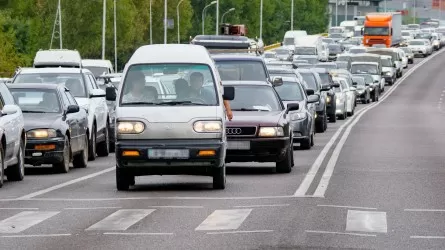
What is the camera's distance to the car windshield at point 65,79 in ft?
107

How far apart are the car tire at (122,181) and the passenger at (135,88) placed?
1008mm

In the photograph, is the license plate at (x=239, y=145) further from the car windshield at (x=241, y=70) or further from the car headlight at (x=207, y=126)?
the car windshield at (x=241, y=70)

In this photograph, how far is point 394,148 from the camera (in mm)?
35781

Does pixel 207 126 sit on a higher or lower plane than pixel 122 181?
higher

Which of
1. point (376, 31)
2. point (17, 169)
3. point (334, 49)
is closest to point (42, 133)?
point (17, 169)

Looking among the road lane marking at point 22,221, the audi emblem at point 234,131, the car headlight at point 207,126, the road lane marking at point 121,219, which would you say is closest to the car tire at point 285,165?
the audi emblem at point 234,131

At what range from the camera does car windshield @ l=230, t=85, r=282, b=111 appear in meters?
26.7

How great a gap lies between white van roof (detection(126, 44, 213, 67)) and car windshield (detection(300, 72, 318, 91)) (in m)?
24.0

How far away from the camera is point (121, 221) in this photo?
16.5m

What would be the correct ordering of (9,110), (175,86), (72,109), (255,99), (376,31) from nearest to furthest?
1. (175,86)
2. (9,110)
3. (72,109)
4. (255,99)
5. (376,31)

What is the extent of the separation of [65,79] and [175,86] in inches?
434

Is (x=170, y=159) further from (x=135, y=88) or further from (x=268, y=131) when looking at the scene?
(x=268, y=131)

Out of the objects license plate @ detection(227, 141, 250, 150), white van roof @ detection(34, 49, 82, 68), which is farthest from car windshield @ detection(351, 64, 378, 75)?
license plate @ detection(227, 141, 250, 150)

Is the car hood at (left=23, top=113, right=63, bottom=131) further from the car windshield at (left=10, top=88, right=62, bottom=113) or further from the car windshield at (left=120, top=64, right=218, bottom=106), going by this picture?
the car windshield at (left=120, top=64, right=218, bottom=106)
